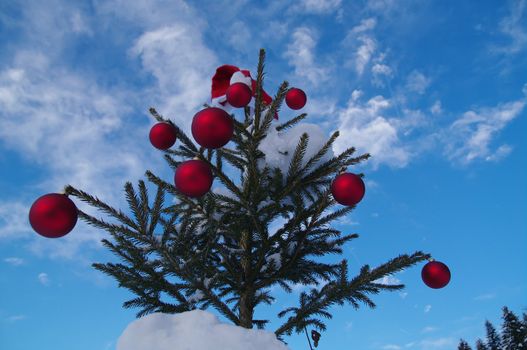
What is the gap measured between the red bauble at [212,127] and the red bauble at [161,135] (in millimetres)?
1029

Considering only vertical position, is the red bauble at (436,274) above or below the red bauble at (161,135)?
below

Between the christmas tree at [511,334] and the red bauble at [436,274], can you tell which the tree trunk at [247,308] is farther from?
the christmas tree at [511,334]

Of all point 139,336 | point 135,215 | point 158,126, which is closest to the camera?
point 139,336

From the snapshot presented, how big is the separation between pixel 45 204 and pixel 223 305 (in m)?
2.34

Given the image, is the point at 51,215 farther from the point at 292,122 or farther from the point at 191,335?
the point at 292,122

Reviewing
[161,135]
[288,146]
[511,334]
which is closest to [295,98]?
[288,146]

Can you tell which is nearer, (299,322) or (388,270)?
(388,270)

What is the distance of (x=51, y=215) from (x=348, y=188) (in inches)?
96.8

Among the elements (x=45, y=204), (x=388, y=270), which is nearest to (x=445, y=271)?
(x=388, y=270)

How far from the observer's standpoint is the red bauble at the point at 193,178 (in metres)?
3.06

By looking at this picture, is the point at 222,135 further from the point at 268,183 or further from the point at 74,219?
the point at 268,183

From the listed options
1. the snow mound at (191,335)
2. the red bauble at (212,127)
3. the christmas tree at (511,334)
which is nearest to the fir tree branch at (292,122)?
the red bauble at (212,127)

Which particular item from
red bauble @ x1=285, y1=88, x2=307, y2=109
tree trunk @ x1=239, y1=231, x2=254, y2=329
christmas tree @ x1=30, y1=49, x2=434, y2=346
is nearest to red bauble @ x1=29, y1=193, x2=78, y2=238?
christmas tree @ x1=30, y1=49, x2=434, y2=346

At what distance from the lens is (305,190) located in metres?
5.05
